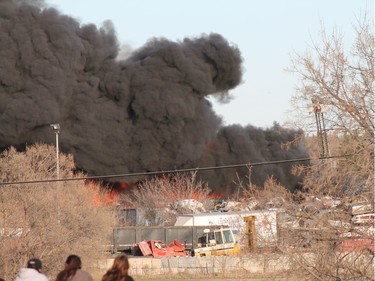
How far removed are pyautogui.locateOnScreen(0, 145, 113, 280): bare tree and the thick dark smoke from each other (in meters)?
18.3

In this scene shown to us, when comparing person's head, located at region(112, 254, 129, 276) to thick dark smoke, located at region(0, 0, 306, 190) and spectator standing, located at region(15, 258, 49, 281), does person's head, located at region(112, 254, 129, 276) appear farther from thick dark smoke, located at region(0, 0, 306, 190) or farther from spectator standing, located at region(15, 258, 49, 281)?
thick dark smoke, located at region(0, 0, 306, 190)

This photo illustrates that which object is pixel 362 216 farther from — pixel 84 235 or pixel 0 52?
pixel 0 52

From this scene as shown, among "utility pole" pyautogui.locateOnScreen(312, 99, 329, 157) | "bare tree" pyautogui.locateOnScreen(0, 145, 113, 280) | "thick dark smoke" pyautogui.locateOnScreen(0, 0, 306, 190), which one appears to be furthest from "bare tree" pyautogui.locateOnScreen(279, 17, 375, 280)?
"thick dark smoke" pyautogui.locateOnScreen(0, 0, 306, 190)

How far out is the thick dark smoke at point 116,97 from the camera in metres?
61.0

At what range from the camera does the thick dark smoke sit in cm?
6097

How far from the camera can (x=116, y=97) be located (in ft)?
213

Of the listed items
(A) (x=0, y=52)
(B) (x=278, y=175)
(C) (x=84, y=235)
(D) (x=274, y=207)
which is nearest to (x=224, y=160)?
(B) (x=278, y=175)

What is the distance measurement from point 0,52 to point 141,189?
49.0 feet

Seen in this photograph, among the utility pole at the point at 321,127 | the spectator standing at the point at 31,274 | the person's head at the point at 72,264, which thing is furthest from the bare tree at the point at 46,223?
the person's head at the point at 72,264

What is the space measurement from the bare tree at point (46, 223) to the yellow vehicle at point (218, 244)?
16.6ft

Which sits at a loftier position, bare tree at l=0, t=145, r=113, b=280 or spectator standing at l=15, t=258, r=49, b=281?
bare tree at l=0, t=145, r=113, b=280

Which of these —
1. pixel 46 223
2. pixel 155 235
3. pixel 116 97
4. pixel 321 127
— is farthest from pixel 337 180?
pixel 116 97

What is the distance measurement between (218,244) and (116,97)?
85.1 ft

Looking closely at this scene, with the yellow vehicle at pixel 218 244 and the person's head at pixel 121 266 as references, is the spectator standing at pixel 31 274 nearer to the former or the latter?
the person's head at pixel 121 266
